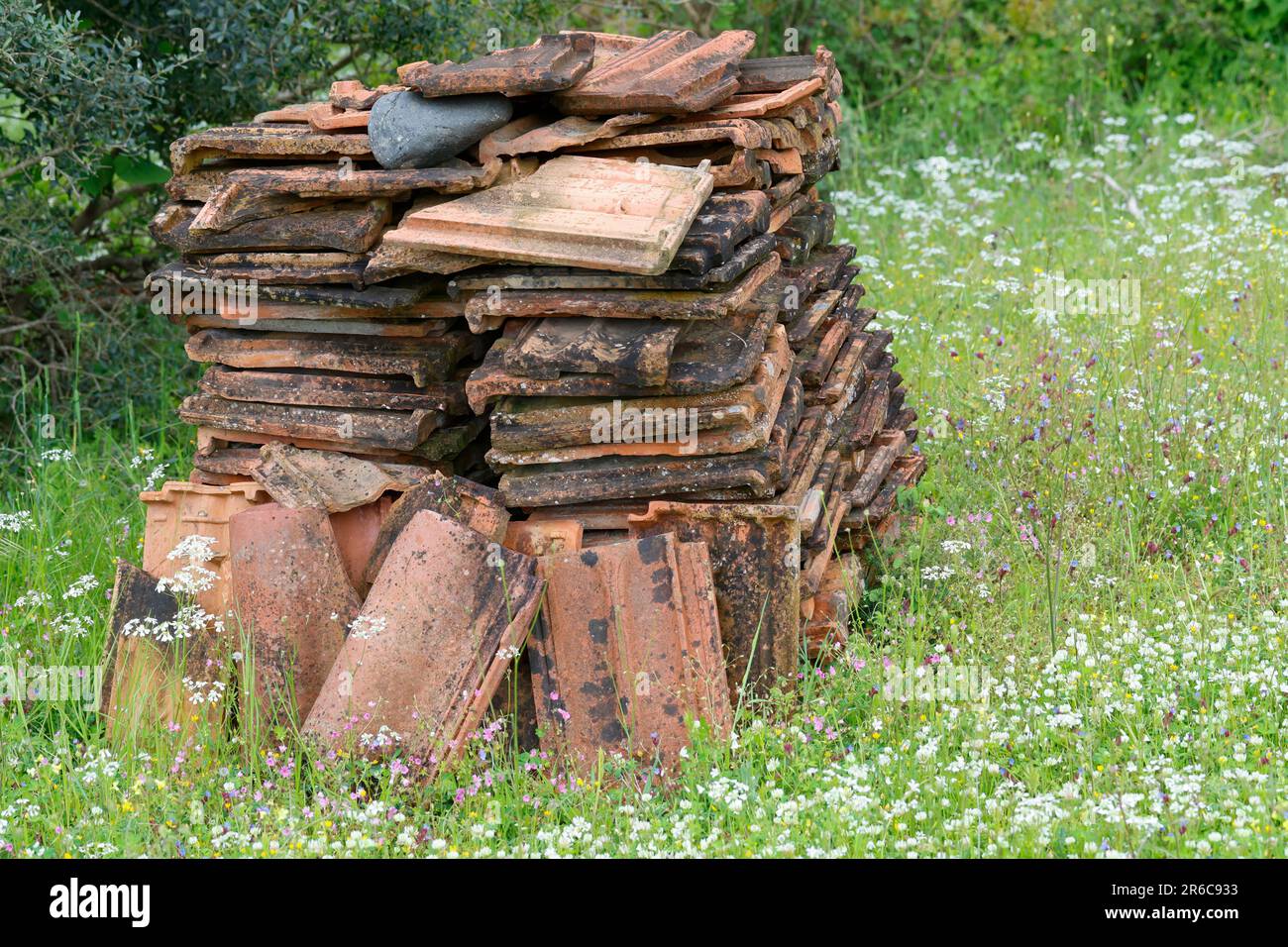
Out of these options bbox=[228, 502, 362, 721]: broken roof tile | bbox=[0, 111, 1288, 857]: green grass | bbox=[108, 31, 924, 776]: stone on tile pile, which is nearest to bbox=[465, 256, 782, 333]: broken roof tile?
bbox=[108, 31, 924, 776]: stone on tile pile

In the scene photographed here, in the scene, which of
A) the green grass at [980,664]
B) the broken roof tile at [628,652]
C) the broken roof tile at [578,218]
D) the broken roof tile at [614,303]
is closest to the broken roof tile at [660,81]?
the broken roof tile at [578,218]

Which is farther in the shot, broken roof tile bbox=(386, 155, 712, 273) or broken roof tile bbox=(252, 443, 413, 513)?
broken roof tile bbox=(252, 443, 413, 513)

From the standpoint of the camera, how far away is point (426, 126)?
4.36 m

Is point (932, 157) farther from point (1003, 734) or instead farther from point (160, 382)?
point (1003, 734)

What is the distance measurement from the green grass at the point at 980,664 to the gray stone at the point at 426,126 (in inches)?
75.0

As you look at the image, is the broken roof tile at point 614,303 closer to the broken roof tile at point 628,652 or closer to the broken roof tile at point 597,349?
the broken roof tile at point 597,349

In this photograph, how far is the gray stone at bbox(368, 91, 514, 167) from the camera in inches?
172

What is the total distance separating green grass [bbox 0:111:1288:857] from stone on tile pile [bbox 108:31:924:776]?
214 millimetres

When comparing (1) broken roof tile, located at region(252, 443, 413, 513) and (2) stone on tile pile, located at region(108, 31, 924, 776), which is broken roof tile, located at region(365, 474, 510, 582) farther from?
(1) broken roof tile, located at region(252, 443, 413, 513)

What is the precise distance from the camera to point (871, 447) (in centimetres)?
551

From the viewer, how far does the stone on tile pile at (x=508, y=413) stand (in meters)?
4.09

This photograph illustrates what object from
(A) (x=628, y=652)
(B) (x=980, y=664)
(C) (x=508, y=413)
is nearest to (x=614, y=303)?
(C) (x=508, y=413)

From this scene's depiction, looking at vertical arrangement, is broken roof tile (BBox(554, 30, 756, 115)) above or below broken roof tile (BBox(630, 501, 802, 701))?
above

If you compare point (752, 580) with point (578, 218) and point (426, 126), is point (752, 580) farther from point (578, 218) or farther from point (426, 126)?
point (426, 126)
